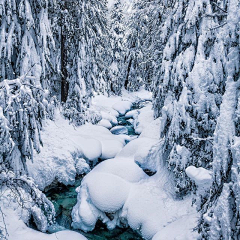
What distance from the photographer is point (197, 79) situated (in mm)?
6055

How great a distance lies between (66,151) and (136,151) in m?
2.53

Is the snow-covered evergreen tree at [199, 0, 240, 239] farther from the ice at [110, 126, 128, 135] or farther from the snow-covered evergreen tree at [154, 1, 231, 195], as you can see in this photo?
the ice at [110, 126, 128, 135]

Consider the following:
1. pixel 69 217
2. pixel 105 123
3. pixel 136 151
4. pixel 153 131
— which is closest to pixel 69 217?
pixel 69 217

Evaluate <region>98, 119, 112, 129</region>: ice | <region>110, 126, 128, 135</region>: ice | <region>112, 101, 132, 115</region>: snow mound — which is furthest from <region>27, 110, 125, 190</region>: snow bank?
<region>112, 101, 132, 115</region>: snow mound

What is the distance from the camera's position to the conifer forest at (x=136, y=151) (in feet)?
11.3

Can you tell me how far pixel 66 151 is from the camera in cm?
909

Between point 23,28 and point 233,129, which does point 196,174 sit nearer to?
point 233,129

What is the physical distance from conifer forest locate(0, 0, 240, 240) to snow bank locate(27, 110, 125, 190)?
0.04 meters

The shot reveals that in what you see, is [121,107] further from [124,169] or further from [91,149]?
[124,169]

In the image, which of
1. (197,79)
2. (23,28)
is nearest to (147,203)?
(197,79)

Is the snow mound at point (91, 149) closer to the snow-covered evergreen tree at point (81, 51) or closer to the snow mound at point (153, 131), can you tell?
the snow-covered evergreen tree at point (81, 51)

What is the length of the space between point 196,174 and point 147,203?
10.3 feet

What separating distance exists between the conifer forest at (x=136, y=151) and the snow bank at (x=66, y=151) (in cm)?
4

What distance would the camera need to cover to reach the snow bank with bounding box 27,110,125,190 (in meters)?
8.15
